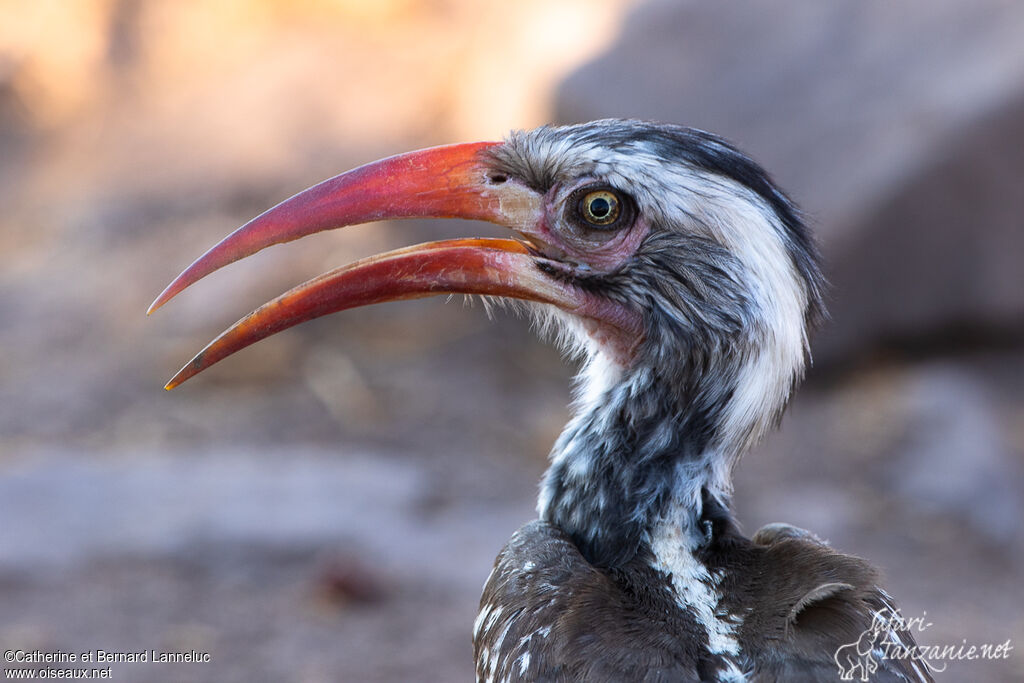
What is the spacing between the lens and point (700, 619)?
2.59 metres

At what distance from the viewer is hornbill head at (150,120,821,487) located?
2832mm

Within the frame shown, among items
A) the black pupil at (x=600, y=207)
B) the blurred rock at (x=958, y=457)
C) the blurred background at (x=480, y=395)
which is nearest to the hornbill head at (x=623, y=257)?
the black pupil at (x=600, y=207)

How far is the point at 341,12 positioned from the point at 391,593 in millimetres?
9763

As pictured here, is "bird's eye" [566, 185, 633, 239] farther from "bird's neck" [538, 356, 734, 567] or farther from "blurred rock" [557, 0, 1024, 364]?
"blurred rock" [557, 0, 1024, 364]

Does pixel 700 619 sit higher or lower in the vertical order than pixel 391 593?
lower

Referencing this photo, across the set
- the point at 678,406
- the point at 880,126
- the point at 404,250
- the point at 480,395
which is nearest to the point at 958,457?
the point at 880,126

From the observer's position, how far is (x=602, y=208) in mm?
2928

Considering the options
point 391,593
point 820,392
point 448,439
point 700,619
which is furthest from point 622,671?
point 820,392

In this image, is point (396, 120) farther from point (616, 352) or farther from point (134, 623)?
point (616, 352)

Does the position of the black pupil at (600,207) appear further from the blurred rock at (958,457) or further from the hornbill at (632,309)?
the blurred rock at (958,457)

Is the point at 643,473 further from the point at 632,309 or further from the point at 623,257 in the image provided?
the point at 623,257

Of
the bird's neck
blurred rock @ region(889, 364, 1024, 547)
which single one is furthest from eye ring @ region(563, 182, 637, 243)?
blurred rock @ region(889, 364, 1024, 547)

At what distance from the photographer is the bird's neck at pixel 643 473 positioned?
2.82m

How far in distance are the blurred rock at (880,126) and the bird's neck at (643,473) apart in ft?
15.3
